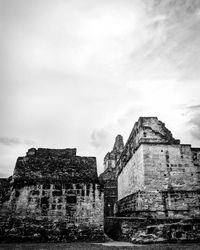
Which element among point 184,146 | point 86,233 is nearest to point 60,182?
point 86,233

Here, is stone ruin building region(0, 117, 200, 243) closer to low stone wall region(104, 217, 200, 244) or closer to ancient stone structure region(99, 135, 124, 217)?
low stone wall region(104, 217, 200, 244)

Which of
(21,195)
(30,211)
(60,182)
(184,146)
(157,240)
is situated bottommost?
(157,240)

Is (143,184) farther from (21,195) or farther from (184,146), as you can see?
(21,195)

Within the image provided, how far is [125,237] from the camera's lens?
11000mm

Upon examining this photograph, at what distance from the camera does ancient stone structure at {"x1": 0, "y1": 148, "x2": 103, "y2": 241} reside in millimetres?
11047

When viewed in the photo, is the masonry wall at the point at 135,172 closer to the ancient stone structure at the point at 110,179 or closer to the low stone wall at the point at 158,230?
the low stone wall at the point at 158,230

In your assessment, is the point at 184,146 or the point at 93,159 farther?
the point at 184,146

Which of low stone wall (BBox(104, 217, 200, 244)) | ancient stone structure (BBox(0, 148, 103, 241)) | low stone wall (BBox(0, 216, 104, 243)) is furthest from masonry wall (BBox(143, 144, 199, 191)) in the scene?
low stone wall (BBox(0, 216, 104, 243))

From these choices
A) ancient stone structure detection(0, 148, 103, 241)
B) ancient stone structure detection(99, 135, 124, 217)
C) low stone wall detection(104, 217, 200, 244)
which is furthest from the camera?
ancient stone structure detection(99, 135, 124, 217)

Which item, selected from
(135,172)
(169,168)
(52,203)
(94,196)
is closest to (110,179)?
(135,172)

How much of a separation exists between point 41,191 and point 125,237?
17.8 feet

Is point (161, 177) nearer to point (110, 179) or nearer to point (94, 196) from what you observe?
point (94, 196)

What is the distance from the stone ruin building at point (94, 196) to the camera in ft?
35.6

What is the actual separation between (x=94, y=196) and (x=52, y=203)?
8.14 feet
